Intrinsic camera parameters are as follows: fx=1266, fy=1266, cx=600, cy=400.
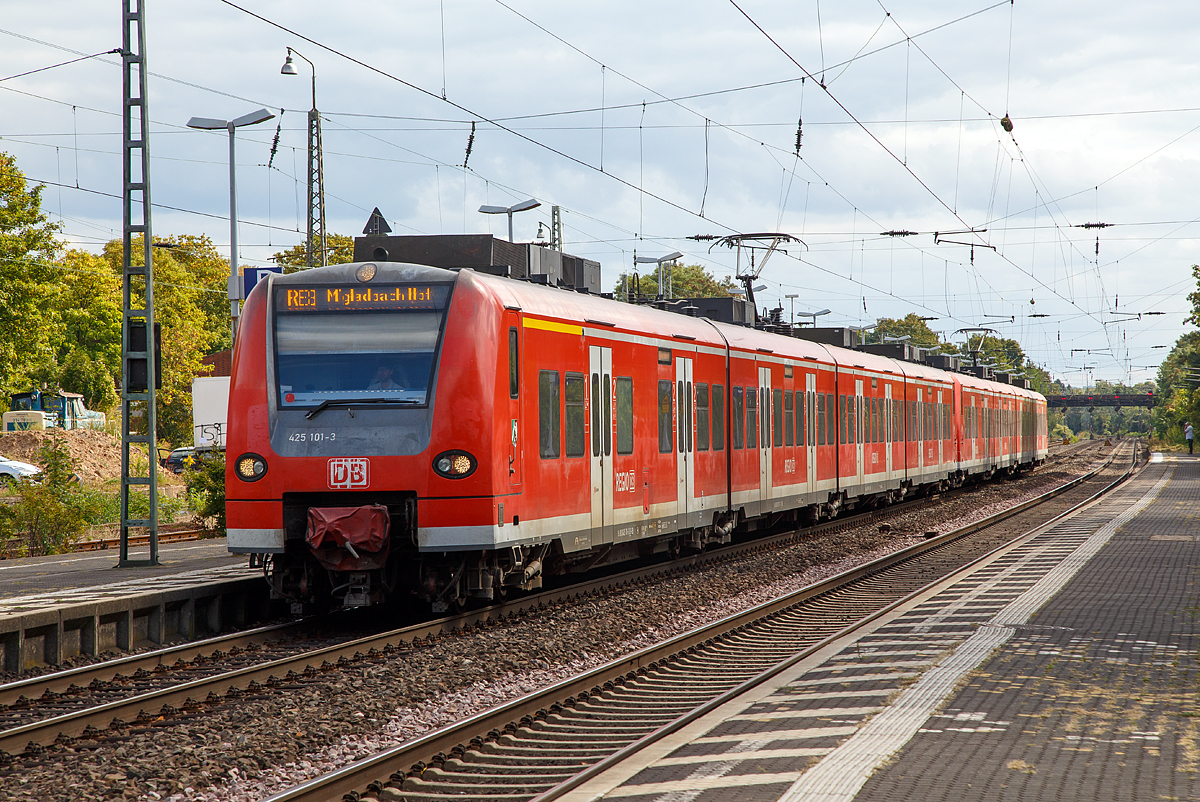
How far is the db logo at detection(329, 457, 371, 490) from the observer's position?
37.7 ft

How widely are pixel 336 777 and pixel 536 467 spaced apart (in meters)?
6.36

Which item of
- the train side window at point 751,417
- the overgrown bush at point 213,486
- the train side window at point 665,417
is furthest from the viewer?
the overgrown bush at point 213,486

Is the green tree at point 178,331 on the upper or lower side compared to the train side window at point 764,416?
upper

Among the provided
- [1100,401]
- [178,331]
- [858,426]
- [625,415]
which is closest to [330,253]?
[178,331]

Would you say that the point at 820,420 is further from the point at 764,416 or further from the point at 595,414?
the point at 595,414

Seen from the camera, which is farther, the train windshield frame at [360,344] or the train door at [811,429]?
the train door at [811,429]

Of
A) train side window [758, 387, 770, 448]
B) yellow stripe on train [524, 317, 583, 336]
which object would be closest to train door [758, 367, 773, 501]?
train side window [758, 387, 770, 448]

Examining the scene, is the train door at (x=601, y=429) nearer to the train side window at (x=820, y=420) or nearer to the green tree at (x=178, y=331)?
the train side window at (x=820, y=420)

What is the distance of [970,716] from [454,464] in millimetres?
5334

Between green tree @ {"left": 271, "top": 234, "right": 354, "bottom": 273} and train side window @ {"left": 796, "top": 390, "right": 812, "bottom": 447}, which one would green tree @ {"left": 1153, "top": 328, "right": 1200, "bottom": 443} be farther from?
train side window @ {"left": 796, "top": 390, "right": 812, "bottom": 447}

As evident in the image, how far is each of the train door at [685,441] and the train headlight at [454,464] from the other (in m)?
5.88

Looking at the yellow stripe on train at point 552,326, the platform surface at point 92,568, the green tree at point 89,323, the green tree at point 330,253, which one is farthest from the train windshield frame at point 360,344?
the green tree at point 89,323

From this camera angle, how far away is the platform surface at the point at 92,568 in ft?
47.3

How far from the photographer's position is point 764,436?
68.8 ft
